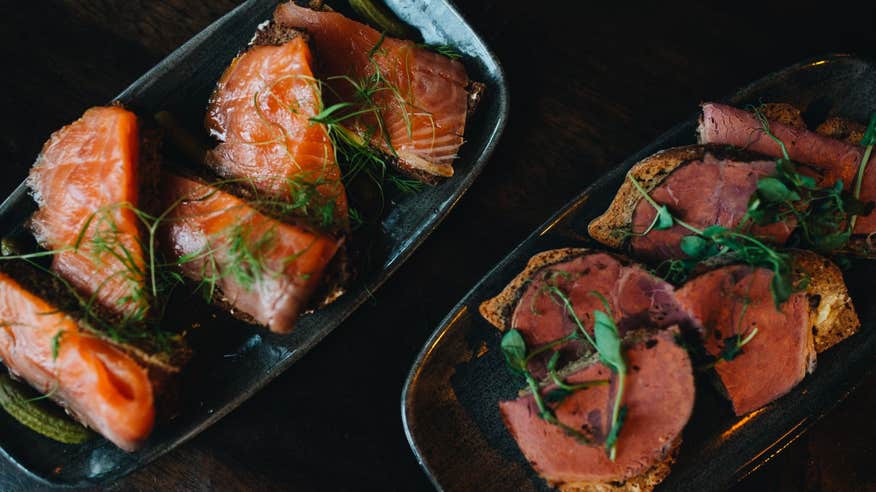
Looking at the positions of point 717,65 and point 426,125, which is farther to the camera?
point 717,65

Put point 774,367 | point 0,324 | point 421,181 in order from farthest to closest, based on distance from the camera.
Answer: point 421,181 < point 774,367 < point 0,324

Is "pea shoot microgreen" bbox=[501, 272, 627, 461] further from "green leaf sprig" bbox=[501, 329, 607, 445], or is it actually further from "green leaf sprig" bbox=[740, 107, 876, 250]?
"green leaf sprig" bbox=[740, 107, 876, 250]

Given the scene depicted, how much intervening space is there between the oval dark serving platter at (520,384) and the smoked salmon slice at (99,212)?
1305mm

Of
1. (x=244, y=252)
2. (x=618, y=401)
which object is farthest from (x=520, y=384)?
(x=244, y=252)

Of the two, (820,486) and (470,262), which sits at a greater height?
(470,262)

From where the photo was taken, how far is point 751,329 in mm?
2578

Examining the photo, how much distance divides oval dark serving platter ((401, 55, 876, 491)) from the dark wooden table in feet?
1.02

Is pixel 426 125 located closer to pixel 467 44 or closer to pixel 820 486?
pixel 467 44

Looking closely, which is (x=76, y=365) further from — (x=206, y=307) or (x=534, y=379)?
(x=534, y=379)

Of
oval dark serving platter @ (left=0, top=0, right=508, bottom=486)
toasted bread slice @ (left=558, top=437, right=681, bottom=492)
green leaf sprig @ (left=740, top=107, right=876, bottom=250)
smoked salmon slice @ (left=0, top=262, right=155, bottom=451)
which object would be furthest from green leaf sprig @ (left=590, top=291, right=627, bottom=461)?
smoked salmon slice @ (left=0, top=262, right=155, bottom=451)

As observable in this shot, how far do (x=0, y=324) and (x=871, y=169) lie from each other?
382 centimetres

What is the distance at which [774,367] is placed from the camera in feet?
8.69

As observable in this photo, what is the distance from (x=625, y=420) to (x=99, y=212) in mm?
2340

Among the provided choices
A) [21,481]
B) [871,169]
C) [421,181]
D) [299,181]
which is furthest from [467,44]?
[21,481]
